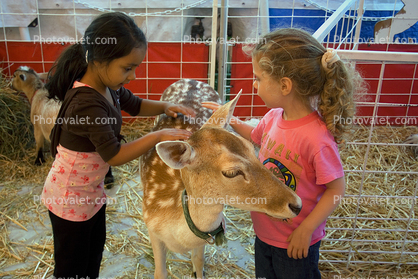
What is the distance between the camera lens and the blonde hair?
1694 millimetres

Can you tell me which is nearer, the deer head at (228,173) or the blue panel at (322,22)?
the deer head at (228,173)

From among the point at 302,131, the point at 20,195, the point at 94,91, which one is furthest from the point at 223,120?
the point at 20,195

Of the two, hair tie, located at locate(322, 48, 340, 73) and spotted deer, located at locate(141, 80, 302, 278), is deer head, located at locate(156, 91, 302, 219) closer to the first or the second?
spotted deer, located at locate(141, 80, 302, 278)

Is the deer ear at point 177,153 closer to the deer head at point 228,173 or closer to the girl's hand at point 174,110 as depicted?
the deer head at point 228,173

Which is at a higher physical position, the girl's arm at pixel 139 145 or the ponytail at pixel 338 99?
the ponytail at pixel 338 99

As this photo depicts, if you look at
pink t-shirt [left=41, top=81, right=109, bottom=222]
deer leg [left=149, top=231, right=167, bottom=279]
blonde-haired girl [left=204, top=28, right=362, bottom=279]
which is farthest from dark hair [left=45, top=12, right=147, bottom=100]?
deer leg [left=149, top=231, right=167, bottom=279]

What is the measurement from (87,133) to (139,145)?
0.98 feet

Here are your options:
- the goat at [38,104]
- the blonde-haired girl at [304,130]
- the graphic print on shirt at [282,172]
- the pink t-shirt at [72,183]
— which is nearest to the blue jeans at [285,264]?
the blonde-haired girl at [304,130]

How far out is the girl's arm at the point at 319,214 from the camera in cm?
167

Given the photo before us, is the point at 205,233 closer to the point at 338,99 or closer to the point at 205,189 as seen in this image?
the point at 205,189

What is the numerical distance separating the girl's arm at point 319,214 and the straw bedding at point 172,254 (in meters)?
0.61

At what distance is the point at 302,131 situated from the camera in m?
1.76

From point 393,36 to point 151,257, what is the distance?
5423mm

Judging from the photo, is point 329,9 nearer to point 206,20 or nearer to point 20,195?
point 206,20
